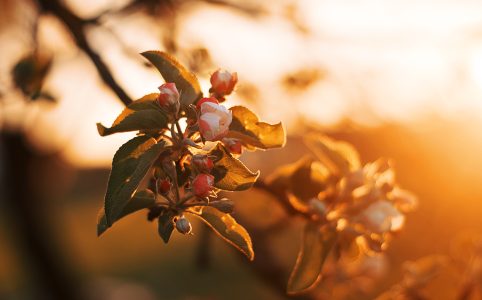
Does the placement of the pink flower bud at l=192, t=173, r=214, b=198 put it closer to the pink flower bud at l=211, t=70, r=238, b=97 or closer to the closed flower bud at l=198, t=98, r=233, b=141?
the closed flower bud at l=198, t=98, r=233, b=141

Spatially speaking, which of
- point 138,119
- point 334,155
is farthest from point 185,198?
point 334,155

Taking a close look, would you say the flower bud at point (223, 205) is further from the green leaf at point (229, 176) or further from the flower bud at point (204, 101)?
the flower bud at point (204, 101)

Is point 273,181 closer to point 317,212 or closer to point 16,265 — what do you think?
point 317,212

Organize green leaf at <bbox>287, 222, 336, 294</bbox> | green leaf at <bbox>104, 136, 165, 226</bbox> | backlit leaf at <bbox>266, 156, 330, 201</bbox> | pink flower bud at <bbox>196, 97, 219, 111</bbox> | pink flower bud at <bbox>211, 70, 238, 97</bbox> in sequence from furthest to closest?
backlit leaf at <bbox>266, 156, 330, 201</bbox> < green leaf at <bbox>287, 222, 336, 294</bbox> < pink flower bud at <bbox>211, 70, 238, 97</bbox> < pink flower bud at <bbox>196, 97, 219, 111</bbox> < green leaf at <bbox>104, 136, 165, 226</bbox>

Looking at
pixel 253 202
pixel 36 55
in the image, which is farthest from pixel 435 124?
pixel 36 55

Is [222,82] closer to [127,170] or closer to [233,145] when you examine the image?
[233,145]

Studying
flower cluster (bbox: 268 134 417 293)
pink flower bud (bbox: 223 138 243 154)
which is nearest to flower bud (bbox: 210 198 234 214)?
pink flower bud (bbox: 223 138 243 154)

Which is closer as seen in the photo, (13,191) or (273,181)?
(273,181)
